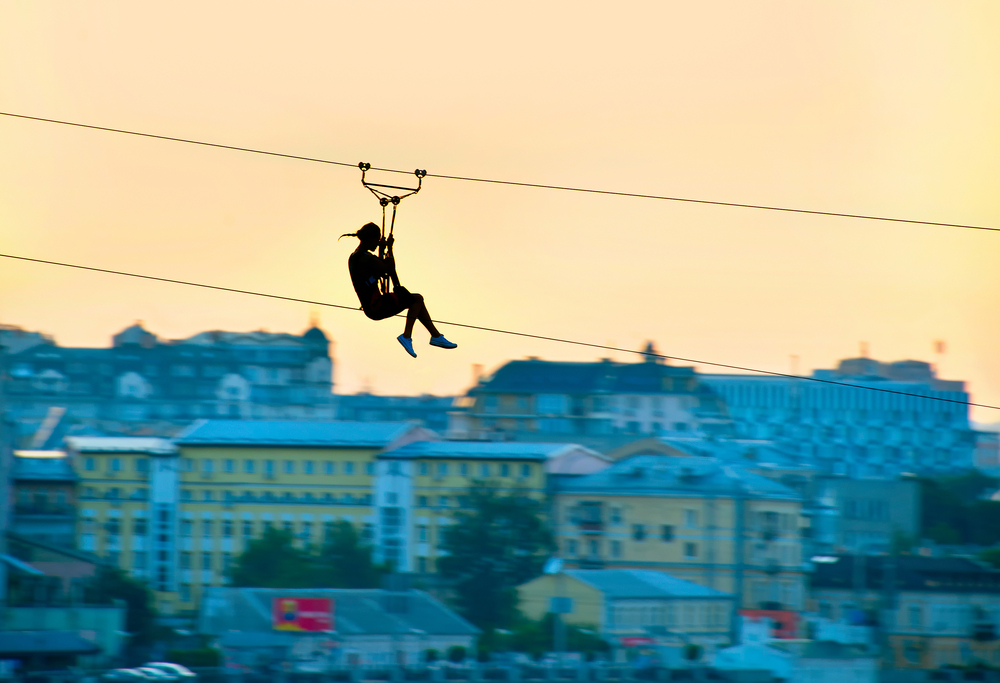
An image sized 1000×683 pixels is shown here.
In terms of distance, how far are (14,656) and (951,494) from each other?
57.8 m

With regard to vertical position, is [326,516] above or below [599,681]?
above

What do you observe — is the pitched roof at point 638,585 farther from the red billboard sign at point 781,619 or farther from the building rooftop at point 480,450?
the building rooftop at point 480,450

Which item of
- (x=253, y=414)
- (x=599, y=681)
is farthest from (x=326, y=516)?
(x=253, y=414)

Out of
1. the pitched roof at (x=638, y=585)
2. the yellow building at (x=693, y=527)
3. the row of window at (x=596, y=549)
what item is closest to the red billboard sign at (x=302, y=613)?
the pitched roof at (x=638, y=585)

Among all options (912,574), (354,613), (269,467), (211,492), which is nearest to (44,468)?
(211,492)

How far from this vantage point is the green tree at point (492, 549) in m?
77.1

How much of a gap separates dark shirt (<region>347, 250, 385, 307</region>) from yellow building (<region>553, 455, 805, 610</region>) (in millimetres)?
61181

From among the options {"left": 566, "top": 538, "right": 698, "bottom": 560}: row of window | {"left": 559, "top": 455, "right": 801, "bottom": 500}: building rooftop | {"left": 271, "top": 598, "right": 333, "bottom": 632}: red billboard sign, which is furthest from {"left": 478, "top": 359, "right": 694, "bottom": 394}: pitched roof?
{"left": 271, "top": 598, "right": 333, "bottom": 632}: red billboard sign

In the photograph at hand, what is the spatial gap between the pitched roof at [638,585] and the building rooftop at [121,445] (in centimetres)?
3031

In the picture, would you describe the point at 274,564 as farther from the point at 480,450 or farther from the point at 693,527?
the point at 693,527

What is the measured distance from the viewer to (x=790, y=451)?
10394cm

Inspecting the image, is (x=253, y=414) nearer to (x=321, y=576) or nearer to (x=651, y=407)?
(x=651, y=407)

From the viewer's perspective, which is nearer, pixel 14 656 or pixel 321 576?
pixel 14 656

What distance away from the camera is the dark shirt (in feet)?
49.2
